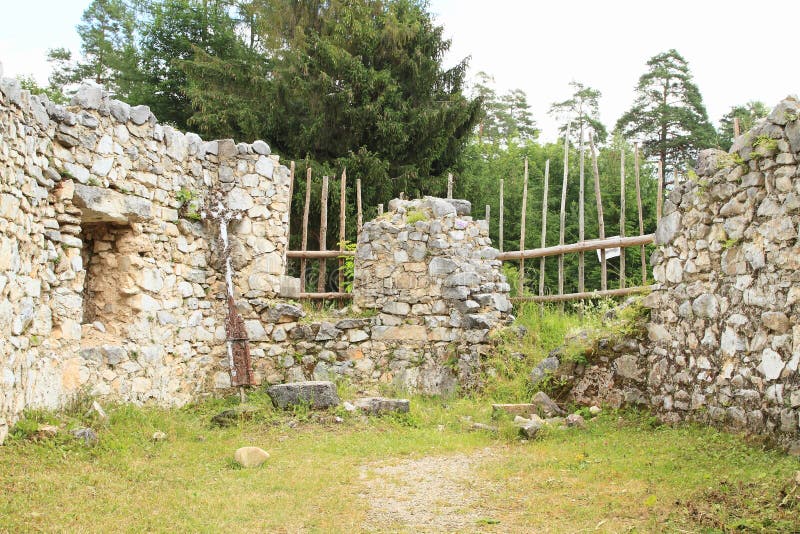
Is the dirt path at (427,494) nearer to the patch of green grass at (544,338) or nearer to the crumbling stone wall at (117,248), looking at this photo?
the patch of green grass at (544,338)

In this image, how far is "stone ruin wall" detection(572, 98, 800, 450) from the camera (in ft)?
18.0

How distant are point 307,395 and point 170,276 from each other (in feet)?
7.01

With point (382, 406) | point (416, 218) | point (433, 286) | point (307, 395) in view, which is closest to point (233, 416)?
point (307, 395)

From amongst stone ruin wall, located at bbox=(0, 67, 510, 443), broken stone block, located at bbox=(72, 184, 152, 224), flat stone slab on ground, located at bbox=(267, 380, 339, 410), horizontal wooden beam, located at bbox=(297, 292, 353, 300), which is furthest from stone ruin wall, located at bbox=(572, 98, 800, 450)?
broken stone block, located at bbox=(72, 184, 152, 224)

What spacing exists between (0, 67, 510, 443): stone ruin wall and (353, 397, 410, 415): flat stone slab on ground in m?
1.24

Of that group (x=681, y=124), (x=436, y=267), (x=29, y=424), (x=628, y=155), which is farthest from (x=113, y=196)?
(x=681, y=124)

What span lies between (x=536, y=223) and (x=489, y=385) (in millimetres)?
7352

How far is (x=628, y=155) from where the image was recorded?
19172mm

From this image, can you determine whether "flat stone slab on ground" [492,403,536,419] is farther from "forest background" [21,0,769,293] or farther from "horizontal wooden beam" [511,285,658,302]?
"forest background" [21,0,769,293]

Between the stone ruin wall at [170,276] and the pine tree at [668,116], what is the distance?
13408mm

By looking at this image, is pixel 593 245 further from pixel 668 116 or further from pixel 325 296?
pixel 668 116

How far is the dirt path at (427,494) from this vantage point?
180 inches

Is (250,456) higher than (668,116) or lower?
lower

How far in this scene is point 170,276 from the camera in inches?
323
